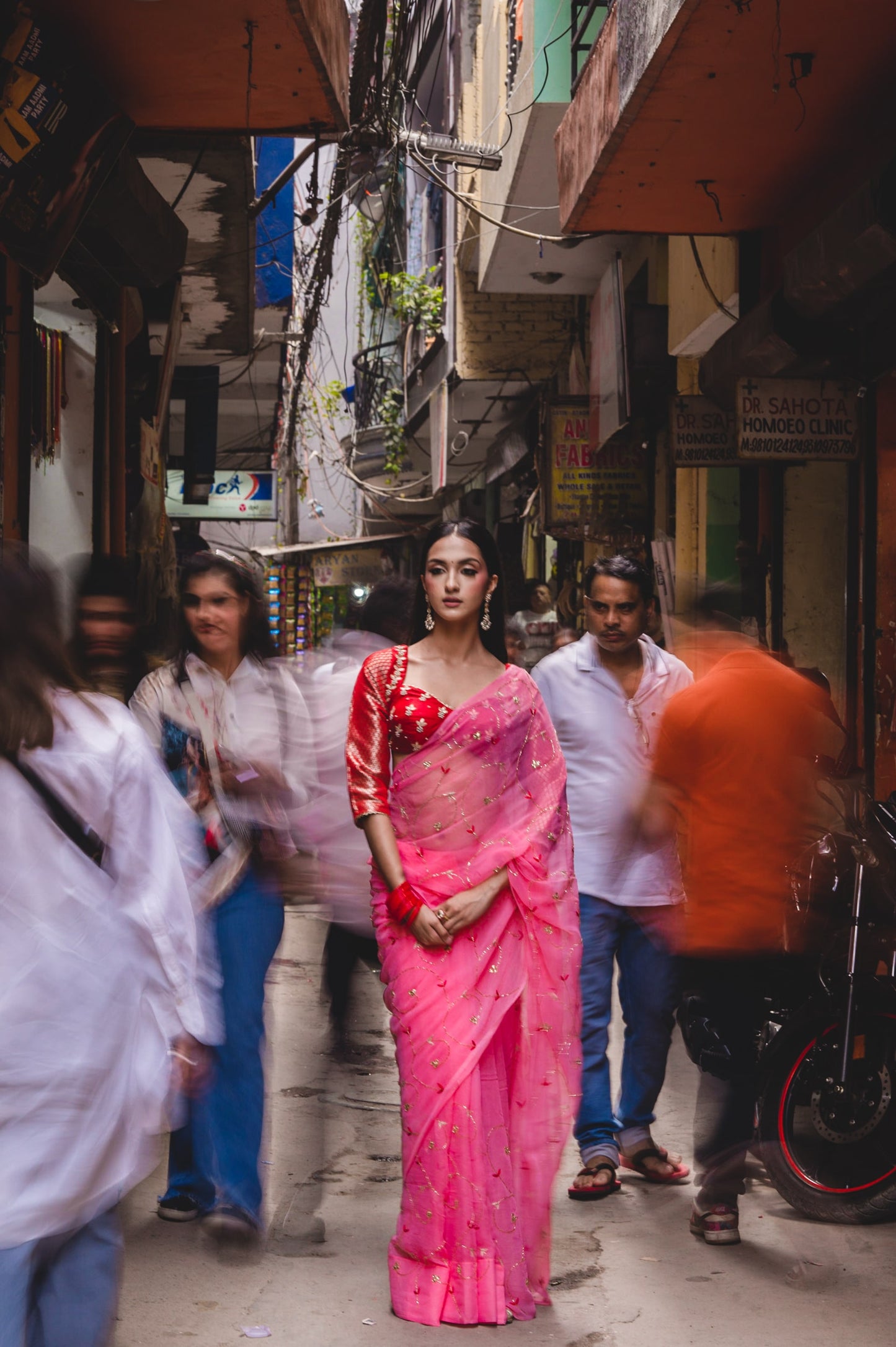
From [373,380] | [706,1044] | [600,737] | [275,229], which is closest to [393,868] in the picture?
[706,1044]

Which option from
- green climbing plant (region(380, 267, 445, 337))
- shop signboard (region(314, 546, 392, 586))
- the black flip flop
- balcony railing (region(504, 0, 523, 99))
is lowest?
the black flip flop

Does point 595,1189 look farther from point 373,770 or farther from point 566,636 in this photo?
point 566,636

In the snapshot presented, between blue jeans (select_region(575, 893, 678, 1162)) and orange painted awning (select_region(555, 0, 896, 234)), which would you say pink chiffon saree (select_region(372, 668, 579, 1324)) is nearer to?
blue jeans (select_region(575, 893, 678, 1162))

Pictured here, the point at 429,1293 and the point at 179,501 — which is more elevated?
the point at 179,501

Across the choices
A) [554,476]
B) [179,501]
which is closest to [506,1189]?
[554,476]

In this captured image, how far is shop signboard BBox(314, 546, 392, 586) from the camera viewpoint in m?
27.8

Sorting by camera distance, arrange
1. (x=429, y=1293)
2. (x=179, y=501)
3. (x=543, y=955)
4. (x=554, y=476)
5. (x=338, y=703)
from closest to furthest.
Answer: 1. (x=429, y=1293)
2. (x=543, y=955)
3. (x=338, y=703)
4. (x=554, y=476)
5. (x=179, y=501)

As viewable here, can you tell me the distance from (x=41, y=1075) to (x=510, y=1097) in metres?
1.79

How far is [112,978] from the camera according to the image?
2.24m

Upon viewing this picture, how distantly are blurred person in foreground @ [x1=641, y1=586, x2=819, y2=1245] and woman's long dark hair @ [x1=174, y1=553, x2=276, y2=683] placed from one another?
117cm

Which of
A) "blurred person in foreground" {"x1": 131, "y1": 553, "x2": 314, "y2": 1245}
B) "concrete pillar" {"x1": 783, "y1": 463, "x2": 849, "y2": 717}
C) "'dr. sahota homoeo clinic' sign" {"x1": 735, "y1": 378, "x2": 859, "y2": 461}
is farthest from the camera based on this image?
"concrete pillar" {"x1": 783, "y1": 463, "x2": 849, "y2": 717}

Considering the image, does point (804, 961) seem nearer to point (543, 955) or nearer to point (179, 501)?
point (543, 955)

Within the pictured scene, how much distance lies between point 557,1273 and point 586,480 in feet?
28.9

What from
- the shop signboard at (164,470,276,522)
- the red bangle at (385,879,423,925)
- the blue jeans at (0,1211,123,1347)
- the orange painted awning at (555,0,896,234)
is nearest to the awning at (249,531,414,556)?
the shop signboard at (164,470,276,522)
